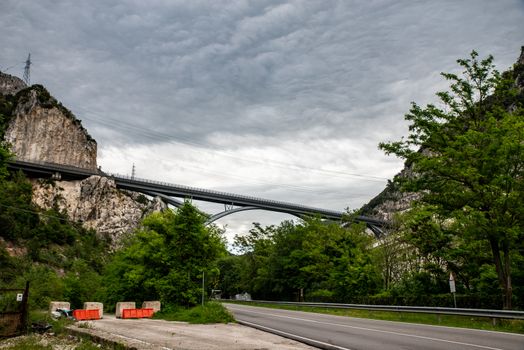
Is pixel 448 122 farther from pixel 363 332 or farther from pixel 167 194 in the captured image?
pixel 167 194

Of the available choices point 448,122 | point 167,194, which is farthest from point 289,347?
point 167,194

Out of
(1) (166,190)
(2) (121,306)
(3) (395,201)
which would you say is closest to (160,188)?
(1) (166,190)

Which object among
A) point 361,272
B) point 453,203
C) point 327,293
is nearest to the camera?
point 453,203

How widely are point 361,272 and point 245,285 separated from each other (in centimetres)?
2569

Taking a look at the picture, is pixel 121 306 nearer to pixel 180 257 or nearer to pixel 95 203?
pixel 180 257

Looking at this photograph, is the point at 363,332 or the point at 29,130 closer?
the point at 363,332

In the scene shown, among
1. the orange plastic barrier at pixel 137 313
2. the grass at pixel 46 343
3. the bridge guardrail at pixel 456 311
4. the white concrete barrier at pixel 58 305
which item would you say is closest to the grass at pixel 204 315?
the orange plastic barrier at pixel 137 313

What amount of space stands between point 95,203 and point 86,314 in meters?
68.7

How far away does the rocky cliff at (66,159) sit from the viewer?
81625 millimetres

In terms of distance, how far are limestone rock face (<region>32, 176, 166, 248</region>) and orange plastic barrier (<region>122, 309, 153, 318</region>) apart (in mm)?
58047

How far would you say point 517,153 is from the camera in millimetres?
17469

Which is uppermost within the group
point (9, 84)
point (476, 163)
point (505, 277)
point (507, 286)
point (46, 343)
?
point (9, 84)

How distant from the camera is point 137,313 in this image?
20.9 metres

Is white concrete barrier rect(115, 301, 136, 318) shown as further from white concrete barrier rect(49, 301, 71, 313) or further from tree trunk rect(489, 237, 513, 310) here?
tree trunk rect(489, 237, 513, 310)
